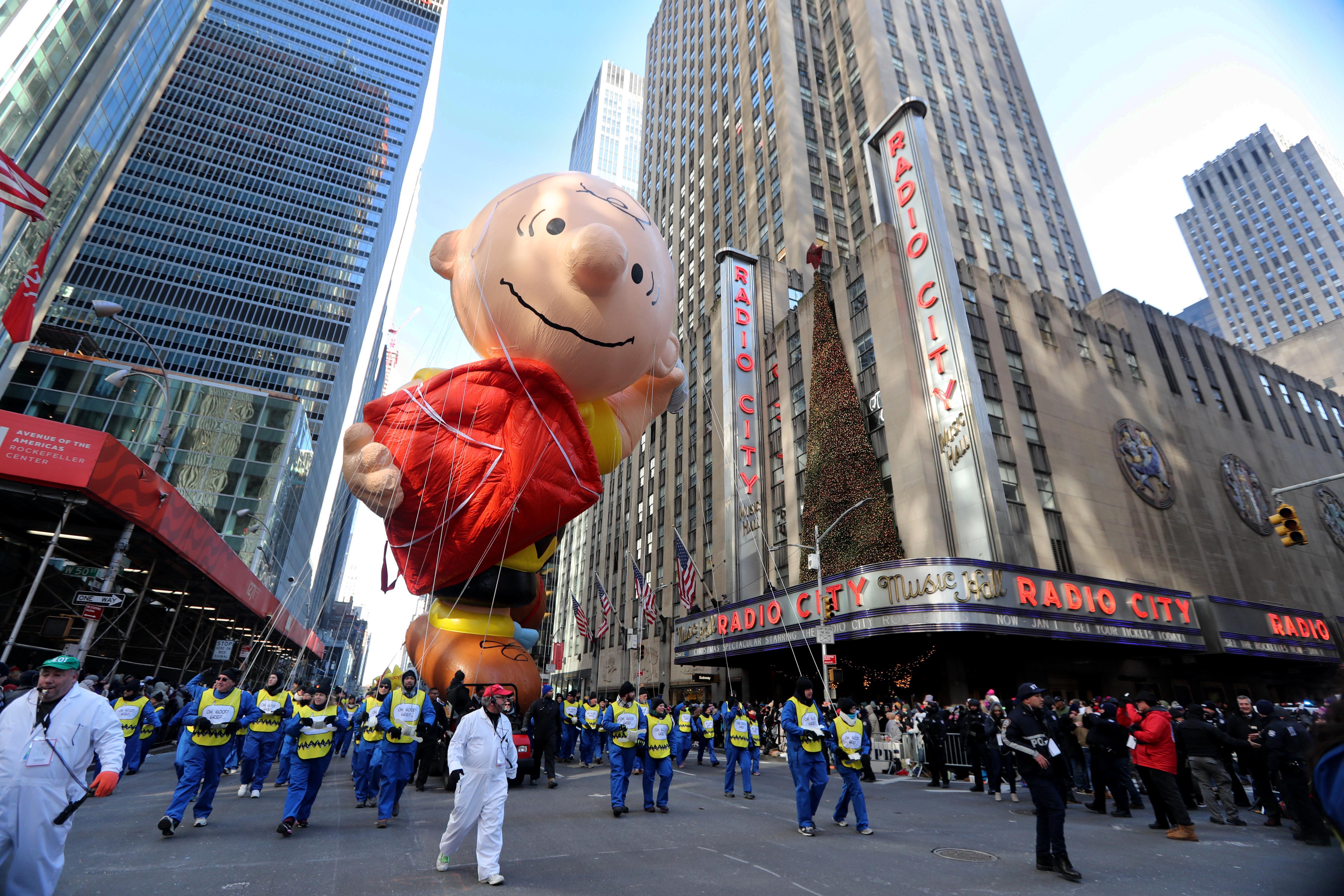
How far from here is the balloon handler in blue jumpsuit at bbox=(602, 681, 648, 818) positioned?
8969 millimetres

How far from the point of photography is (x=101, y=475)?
13453 millimetres

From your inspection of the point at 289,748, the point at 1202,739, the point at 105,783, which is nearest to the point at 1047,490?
the point at 1202,739

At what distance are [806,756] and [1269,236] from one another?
163 metres

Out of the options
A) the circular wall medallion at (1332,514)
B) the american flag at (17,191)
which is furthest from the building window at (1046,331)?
the american flag at (17,191)

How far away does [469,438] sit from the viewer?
10469 millimetres

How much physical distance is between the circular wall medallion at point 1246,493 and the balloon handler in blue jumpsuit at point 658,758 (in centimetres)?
3726

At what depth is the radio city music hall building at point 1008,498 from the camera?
2342 centimetres

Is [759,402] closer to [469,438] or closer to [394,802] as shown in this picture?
[469,438]

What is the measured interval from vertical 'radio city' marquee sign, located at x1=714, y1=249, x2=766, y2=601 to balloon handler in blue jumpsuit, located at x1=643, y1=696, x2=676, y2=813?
2056 cm

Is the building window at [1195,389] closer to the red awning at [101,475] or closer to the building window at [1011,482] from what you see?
the building window at [1011,482]

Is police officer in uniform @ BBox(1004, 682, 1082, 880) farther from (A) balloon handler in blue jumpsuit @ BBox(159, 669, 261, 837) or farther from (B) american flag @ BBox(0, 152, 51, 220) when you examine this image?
(B) american flag @ BBox(0, 152, 51, 220)

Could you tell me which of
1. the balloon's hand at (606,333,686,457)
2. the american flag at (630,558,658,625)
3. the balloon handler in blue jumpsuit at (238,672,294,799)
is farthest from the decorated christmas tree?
the balloon handler in blue jumpsuit at (238,672,294,799)

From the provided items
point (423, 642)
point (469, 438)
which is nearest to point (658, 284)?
point (469, 438)

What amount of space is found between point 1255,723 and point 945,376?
16511 mm
